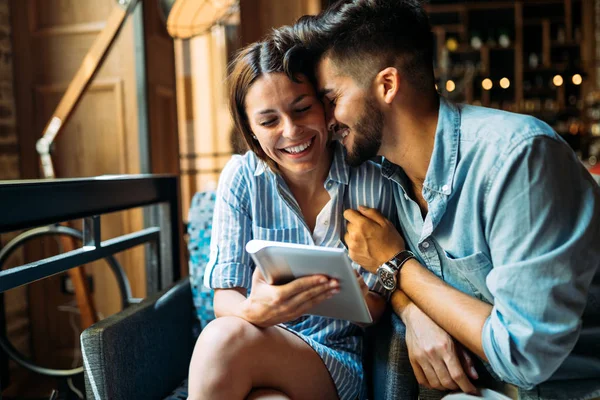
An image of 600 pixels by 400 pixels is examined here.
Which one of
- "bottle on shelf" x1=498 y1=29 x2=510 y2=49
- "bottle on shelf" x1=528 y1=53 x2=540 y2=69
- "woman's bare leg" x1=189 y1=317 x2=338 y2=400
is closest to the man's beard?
"woman's bare leg" x1=189 y1=317 x2=338 y2=400

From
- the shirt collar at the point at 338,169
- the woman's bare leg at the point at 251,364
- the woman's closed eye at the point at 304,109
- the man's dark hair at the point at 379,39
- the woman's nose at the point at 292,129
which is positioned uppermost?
the man's dark hair at the point at 379,39

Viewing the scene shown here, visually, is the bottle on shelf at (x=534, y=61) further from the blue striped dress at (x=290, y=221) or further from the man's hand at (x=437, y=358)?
the man's hand at (x=437, y=358)

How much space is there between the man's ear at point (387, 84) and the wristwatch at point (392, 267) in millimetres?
356

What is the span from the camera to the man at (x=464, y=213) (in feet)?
3.37

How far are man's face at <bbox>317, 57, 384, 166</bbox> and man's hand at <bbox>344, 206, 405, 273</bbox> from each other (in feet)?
0.47

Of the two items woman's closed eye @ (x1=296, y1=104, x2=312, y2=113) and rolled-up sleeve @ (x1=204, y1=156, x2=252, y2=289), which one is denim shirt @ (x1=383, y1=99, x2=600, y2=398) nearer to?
woman's closed eye @ (x1=296, y1=104, x2=312, y2=113)

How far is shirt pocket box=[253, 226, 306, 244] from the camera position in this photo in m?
1.49

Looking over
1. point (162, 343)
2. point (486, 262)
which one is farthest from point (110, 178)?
point (486, 262)

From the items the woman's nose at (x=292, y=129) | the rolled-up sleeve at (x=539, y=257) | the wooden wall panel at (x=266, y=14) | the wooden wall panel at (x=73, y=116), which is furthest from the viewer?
the wooden wall panel at (x=266, y=14)

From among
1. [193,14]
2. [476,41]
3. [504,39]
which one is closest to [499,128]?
[193,14]

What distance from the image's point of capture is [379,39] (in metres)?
1.30

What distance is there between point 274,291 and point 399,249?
0.32 meters

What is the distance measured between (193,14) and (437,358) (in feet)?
6.09

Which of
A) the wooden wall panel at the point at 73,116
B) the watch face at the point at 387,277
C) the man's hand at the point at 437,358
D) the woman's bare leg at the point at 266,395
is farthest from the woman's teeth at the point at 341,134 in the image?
the wooden wall panel at the point at 73,116
